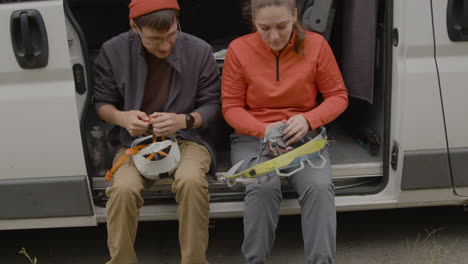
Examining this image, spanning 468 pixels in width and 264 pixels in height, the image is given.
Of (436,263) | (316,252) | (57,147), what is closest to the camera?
(316,252)

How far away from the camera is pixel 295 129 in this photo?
2.51m

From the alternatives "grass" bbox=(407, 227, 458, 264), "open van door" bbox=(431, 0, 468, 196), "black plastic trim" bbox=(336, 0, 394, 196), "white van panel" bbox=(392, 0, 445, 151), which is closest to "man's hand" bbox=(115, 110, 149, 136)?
"black plastic trim" bbox=(336, 0, 394, 196)

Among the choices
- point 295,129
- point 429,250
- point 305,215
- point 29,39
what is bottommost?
point 429,250

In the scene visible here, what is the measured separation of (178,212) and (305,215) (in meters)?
0.56

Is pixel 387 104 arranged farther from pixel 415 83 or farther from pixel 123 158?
pixel 123 158

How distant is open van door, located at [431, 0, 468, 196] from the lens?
2514 millimetres

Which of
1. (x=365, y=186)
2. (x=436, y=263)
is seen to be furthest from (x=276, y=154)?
(x=436, y=263)

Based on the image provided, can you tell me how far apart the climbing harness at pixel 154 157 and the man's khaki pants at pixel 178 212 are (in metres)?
0.05

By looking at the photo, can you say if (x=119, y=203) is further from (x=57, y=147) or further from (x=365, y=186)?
(x=365, y=186)

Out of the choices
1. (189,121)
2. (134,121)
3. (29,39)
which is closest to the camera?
(29,39)

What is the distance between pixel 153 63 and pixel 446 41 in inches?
52.9

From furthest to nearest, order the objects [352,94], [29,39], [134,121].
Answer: [352,94]
[134,121]
[29,39]

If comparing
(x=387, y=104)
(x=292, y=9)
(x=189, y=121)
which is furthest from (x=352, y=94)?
(x=189, y=121)

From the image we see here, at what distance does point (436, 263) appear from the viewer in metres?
2.72
